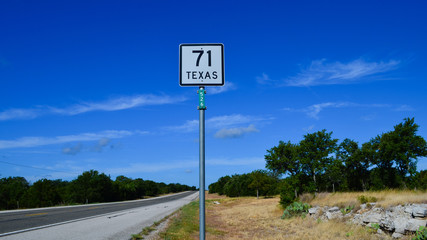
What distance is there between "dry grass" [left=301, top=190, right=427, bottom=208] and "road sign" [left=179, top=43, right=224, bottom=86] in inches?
495

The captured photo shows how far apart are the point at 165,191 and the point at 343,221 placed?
6021 inches

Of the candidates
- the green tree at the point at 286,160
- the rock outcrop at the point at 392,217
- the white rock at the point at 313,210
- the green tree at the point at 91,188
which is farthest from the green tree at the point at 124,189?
the rock outcrop at the point at 392,217

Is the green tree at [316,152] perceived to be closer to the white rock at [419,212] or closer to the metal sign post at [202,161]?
the white rock at [419,212]

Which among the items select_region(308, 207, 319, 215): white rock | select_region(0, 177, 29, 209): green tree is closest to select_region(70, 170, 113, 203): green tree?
select_region(0, 177, 29, 209): green tree

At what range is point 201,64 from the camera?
14.0ft

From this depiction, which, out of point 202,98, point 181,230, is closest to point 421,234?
point 181,230

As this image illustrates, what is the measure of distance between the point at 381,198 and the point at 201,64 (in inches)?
610

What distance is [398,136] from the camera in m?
49.3

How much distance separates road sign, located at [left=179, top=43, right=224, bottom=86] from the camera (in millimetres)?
4219

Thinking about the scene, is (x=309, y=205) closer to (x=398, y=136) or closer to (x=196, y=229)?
(x=196, y=229)

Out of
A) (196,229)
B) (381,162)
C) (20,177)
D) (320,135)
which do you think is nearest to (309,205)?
(196,229)

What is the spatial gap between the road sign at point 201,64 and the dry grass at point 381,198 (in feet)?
41.3

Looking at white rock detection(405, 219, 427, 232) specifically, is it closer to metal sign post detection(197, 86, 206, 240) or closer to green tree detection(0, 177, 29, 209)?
metal sign post detection(197, 86, 206, 240)

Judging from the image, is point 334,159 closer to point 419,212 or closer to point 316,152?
point 316,152
